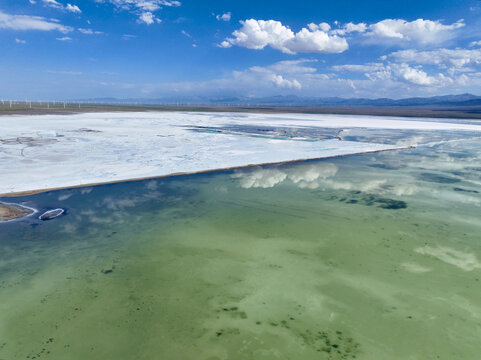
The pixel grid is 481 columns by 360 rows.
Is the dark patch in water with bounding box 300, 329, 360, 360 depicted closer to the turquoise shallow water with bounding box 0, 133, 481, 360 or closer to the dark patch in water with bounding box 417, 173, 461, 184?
the turquoise shallow water with bounding box 0, 133, 481, 360

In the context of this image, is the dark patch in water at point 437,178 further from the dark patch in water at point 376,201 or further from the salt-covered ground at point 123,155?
the salt-covered ground at point 123,155

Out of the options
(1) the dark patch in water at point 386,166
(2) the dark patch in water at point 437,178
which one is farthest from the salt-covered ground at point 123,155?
(2) the dark patch in water at point 437,178

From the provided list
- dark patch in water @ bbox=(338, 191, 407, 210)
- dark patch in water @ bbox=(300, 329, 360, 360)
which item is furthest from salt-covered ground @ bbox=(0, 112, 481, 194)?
dark patch in water @ bbox=(300, 329, 360, 360)

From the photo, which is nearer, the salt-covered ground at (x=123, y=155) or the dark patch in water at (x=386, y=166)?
the salt-covered ground at (x=123, y=155)

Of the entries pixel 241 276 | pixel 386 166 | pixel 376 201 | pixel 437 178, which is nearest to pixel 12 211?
pixel 241 276

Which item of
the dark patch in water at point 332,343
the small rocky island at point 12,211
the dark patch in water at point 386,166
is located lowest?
the dark patch in water at point 332,343

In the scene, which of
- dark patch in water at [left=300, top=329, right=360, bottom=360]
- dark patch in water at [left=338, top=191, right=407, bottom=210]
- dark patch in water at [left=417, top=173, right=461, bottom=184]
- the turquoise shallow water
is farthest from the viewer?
dark patch in water at [left=417, top=173, right=461, bottom=184]
